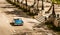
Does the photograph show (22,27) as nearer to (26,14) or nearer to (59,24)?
(59,24)

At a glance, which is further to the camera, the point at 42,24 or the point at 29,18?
the point at 29,18

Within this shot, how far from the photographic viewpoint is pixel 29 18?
148ft

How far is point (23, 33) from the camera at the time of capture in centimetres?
3544

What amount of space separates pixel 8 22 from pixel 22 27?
4.97 metres

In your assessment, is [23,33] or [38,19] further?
[38,19]

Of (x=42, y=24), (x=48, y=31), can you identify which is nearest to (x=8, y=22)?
(x=42, y=24)

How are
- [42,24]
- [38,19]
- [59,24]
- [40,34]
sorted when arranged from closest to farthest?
[40,34]
[59,24]
[42,24]
[38,19]

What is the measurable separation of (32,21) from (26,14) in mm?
6472

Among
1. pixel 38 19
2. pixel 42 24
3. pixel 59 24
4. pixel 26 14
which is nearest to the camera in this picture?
pixel 59 24

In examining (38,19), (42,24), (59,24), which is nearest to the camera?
(59,24)

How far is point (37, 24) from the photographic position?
40406 mm

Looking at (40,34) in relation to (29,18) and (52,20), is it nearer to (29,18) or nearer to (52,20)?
(52,20)

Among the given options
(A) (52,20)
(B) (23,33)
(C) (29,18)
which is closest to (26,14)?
(C) (29,18)

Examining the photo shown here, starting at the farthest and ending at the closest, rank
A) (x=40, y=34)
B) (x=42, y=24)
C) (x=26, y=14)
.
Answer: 1. (x=26, y=14)
2. (x=42, y=24)
3. (x=40, y=34)
